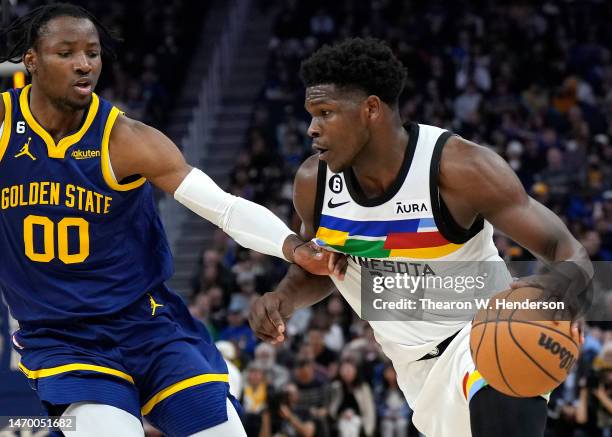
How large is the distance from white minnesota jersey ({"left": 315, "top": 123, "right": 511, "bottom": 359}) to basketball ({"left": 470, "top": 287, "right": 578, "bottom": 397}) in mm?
528

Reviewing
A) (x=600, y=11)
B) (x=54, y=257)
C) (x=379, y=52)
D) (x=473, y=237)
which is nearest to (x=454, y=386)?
(x=473, y=237)

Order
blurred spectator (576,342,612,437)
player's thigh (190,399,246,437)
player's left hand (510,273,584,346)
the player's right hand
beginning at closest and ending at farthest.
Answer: player's left hand (510,273,584,346), player's thigh (190,399,246,437), the player's right hand, blurred spectator (576,342,612,437)

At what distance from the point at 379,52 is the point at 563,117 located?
32.0 ft

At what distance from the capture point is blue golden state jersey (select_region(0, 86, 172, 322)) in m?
4.12

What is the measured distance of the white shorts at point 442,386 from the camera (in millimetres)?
4305

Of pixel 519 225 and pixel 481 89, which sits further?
pixel 481 89

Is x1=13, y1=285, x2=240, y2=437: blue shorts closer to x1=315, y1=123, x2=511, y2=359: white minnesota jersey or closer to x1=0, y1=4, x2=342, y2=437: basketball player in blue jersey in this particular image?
x1=0, y1=4, x2=342, y2=437: basketball player in blue jersey

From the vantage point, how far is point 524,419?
3961mm

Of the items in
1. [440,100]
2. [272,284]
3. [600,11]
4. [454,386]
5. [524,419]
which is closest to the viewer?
[524,419]

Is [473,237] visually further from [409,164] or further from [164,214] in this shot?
[164,214]

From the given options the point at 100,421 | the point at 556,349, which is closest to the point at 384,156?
the point at 556,349

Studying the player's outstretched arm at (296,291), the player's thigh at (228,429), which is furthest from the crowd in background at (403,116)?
the player's thigh at (228,429)

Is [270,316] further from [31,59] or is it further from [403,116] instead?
[403,116]

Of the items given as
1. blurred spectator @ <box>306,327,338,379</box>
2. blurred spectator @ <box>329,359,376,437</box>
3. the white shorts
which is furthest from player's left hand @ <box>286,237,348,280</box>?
blurred spectator @ <box>306,327,338,379</box>
